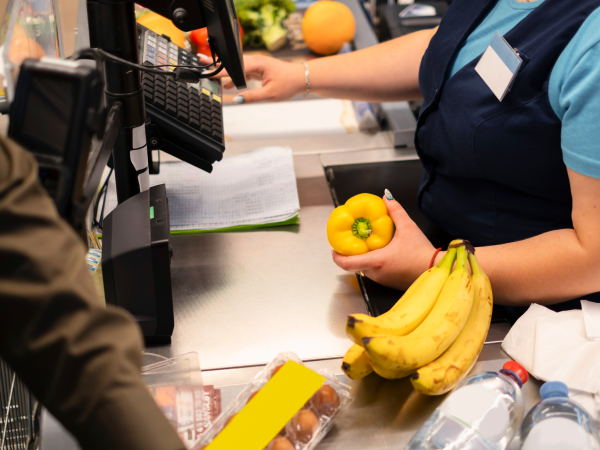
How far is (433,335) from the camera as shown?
2.84ft

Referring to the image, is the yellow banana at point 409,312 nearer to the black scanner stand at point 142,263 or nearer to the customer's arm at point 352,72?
the black scanner stand at point 142,263

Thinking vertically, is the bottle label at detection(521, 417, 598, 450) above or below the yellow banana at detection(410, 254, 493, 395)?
above

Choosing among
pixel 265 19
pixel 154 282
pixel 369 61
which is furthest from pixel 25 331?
pixel 265 19

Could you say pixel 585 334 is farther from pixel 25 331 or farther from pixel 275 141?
pixel 275 141

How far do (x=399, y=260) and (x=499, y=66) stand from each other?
0.40m

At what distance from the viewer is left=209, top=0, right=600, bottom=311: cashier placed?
0.89 meters

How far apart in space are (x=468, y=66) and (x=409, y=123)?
52cm

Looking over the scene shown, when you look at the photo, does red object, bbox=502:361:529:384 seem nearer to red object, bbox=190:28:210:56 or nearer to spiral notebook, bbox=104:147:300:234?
spiral notebook, bbox=104:147:300:234

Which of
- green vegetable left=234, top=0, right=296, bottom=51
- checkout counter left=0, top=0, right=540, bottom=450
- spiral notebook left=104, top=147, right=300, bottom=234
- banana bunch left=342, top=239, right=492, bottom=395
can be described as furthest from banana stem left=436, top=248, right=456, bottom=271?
green vegetable left=234, top=0, right=296, bottom=51

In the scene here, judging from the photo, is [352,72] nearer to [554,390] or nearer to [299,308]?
[299,308]

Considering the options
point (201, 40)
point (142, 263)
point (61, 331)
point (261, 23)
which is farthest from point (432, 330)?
point (261, 23)

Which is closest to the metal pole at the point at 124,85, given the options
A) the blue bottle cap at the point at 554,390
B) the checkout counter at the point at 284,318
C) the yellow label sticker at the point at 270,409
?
the checkout counter at the point at 284,318

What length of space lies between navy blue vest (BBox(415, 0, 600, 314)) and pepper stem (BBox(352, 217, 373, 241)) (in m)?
0.20

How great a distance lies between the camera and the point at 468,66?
1.10 metres
